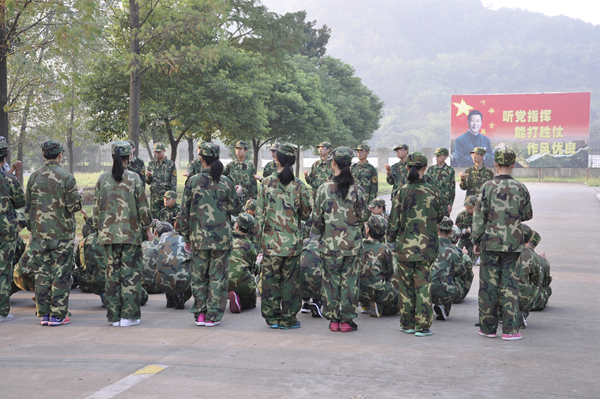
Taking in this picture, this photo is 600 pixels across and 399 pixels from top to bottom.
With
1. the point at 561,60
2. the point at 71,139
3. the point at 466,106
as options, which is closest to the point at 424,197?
the point at 71,139

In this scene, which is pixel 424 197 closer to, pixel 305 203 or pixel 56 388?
pixel 305 203

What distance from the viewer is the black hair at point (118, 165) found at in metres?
6.78

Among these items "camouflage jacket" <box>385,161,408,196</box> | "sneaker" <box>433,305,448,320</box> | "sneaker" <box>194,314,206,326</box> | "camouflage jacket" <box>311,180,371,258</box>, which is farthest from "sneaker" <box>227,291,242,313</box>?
"camouflage jacket" <box>385,161,408,196</box>

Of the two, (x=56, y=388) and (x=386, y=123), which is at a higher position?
(x=386, y=123)

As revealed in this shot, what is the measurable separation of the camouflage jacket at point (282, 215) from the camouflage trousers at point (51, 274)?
7.23ft

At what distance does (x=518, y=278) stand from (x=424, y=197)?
1238 mm

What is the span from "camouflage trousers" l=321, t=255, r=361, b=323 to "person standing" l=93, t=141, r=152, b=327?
6.68ft

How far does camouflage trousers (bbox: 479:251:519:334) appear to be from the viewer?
6355 millimetres

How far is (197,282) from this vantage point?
271 inches

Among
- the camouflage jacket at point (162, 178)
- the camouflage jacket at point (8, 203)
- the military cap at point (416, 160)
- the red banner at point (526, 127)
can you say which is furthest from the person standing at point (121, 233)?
the red banner at point (526, 127)

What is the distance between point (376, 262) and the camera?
727 centimetres

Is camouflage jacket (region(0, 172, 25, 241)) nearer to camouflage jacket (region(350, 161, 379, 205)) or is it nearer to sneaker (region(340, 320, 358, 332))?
sneaker (region(340, 320, 358, 332))

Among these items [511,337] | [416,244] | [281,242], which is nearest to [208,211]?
[281,242]

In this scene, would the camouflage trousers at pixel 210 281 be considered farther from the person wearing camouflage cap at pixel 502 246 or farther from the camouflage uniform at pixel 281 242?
the person wearing camouflage cap at pixel 502 246
